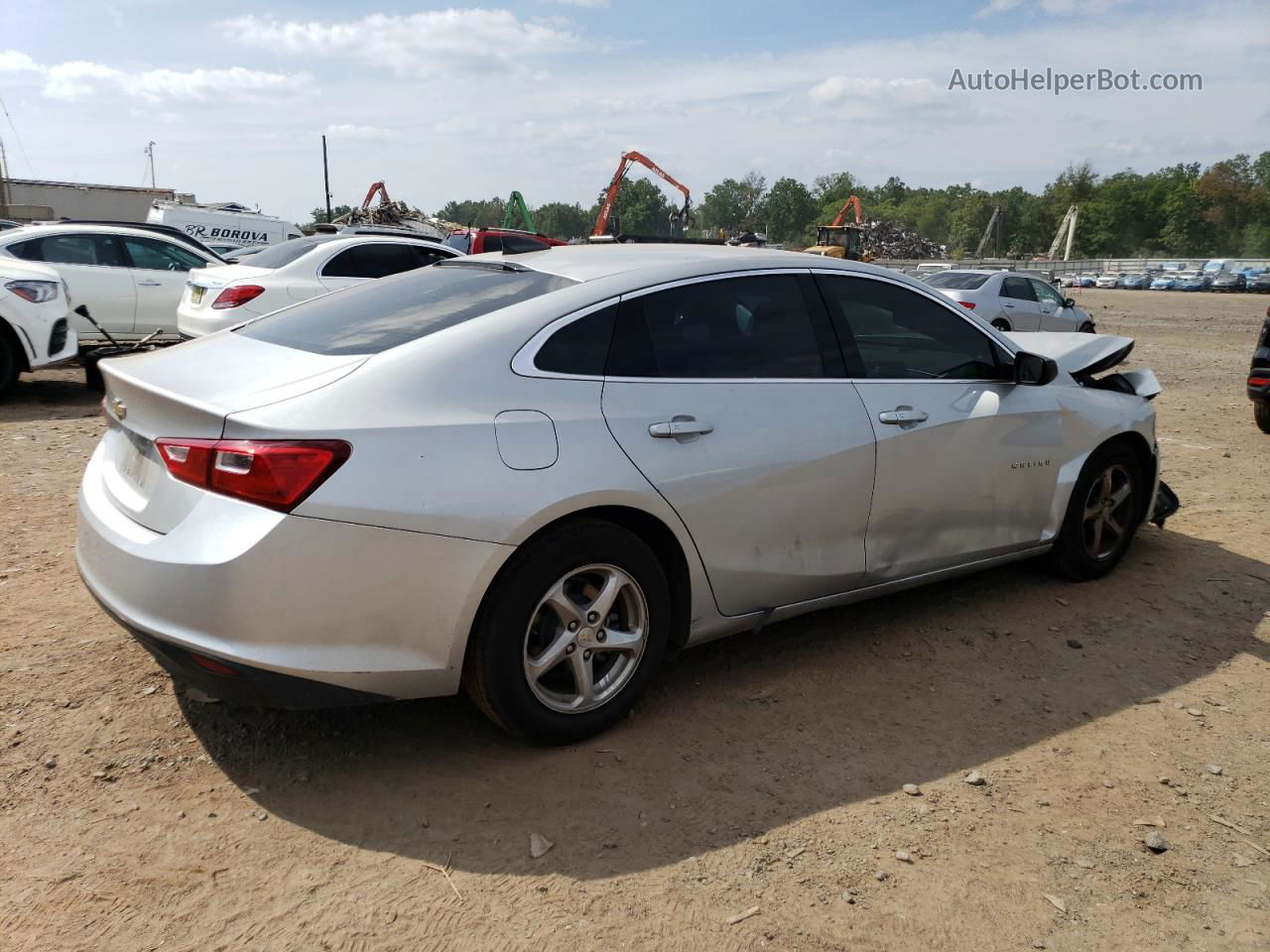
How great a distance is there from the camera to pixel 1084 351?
538 centimetres

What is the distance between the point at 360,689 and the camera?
2.96m

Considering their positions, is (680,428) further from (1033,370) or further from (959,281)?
(959,281)

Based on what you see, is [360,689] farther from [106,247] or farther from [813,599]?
[106,247]

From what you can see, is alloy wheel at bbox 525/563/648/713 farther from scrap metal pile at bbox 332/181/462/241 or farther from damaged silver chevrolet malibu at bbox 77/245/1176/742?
scrap metal pile at bbox 332/181/462/241

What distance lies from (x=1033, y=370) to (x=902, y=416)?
0.85 metres

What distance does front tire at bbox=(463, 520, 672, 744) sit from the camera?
122 inches

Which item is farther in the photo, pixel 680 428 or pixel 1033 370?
pixel 1033 370

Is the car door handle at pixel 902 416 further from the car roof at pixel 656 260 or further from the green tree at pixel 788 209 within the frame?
the green tree at pixel 788 209

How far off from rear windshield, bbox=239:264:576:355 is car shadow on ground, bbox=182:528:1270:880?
131 cm

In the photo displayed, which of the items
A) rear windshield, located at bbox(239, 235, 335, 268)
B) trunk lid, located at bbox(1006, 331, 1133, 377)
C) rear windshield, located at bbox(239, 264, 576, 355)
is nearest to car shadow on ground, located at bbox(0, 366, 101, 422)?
rear windshield, located at bbox(239, 235, 335, 268)

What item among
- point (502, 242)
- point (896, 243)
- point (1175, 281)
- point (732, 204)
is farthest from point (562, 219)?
point (502, 242)

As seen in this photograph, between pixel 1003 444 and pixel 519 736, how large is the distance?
2.51 m

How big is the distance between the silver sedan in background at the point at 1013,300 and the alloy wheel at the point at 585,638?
14.4 meters

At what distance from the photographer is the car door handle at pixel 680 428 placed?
341cm
